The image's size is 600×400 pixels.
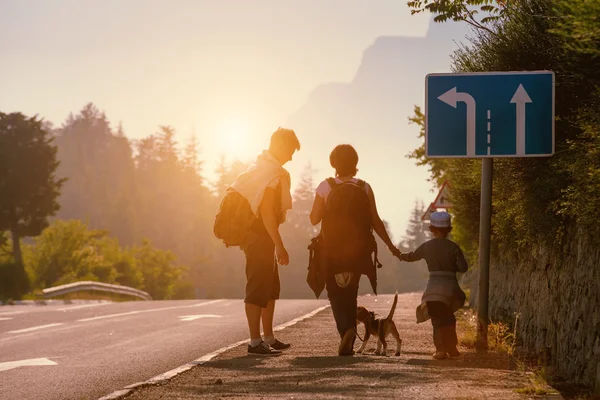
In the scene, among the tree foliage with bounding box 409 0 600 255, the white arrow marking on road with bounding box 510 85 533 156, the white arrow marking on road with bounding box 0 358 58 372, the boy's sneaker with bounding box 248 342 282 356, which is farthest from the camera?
the white arrow marking on road with bounding box 0 358 58 372

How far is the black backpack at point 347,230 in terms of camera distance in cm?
939

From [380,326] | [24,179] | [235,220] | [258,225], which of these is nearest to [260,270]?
[258,225]

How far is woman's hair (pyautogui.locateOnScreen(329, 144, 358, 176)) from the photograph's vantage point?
962 centimetres

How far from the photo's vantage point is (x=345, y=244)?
9.41m

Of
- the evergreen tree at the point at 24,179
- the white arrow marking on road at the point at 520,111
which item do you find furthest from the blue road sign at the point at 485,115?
the evergreen tree at the point at 24,179

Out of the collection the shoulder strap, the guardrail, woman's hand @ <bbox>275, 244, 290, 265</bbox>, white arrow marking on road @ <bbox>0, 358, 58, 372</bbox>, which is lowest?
white arrow marking on road @ <bbox>0, 358, 58, 372</bbox>

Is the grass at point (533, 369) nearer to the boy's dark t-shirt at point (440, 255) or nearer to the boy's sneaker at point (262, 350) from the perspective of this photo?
the boy's dark t-shirt at point (440, 255)

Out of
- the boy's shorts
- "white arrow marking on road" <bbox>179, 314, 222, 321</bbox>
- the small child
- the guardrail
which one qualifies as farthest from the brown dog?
the guardrail

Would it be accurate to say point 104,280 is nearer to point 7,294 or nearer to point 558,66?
point 7,294

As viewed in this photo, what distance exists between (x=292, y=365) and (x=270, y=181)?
2.07 meters

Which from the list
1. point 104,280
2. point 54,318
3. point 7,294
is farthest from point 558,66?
point 104,280

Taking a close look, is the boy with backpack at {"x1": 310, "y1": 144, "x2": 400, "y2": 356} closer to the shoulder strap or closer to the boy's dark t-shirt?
the shoulder strap

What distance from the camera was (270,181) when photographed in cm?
963

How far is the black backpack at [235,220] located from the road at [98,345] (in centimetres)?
152
